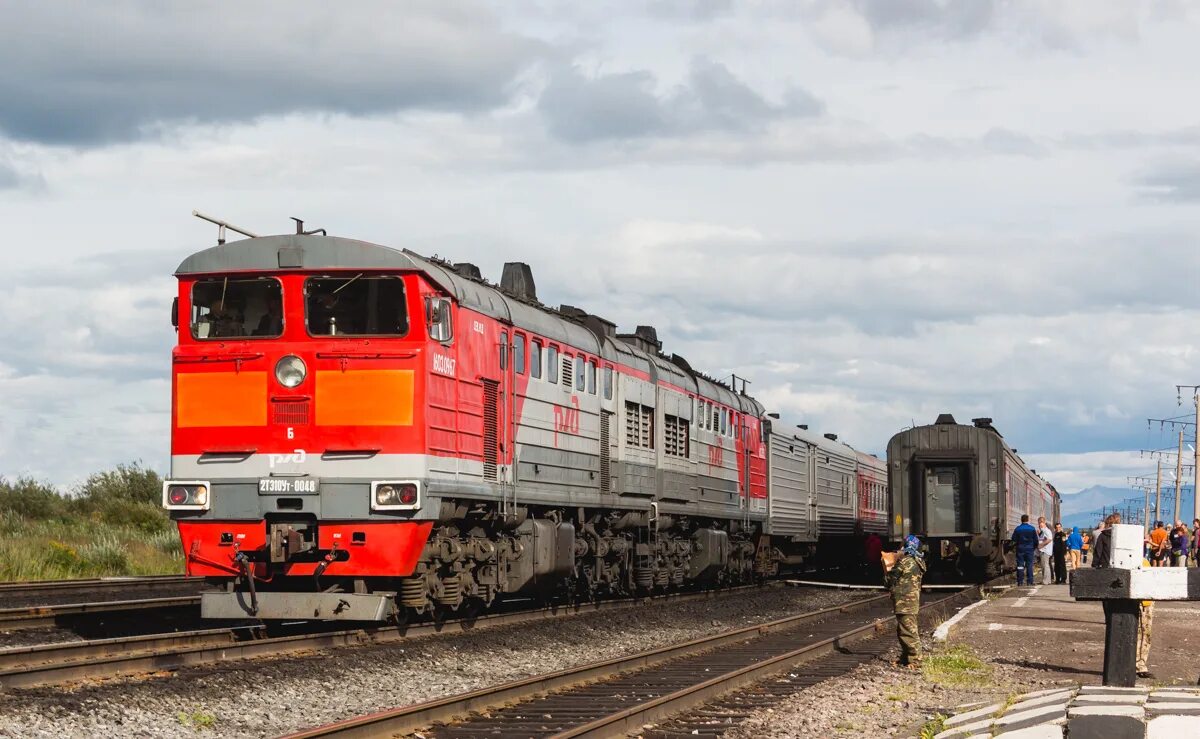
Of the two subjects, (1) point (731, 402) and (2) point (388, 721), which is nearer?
(2) point (388, 721)

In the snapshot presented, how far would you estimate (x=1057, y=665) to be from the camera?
15.9 meters

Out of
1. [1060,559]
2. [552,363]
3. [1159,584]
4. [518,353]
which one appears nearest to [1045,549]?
[1060,559]

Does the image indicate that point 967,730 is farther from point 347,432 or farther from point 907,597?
point 347,432

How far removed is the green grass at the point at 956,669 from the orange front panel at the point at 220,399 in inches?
290

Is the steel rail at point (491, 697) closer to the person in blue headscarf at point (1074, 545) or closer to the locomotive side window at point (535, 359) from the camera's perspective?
the locomotive side window at point (535, 359)

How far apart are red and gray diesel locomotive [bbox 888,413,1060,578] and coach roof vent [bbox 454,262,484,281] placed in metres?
16.5

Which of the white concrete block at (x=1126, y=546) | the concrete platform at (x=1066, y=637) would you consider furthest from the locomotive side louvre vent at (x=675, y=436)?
the white concrete block at (x=1126, y=546)

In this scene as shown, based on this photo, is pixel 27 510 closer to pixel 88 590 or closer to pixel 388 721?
pixel 88 590

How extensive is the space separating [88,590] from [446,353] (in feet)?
35.7

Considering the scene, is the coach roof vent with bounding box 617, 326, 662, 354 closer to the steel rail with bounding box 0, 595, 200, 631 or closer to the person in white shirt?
the steel rail with bounding box 0, 595, 200, 631

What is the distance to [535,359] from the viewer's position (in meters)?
19.5

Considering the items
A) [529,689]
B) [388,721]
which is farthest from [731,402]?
[388,721]

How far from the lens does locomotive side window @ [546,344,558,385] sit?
20000 mm

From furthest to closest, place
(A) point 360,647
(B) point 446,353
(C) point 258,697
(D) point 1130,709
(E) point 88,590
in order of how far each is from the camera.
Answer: (E) point 88,590, (B) point 446,353, (A) point 360,647, (C) point 258,697, (D) point 1130,709
